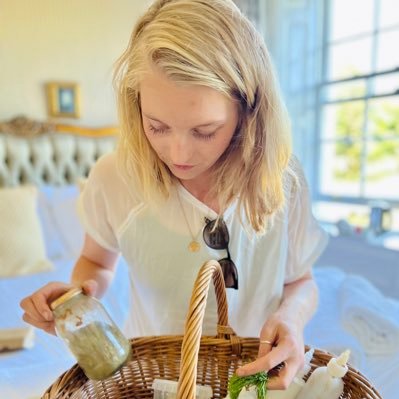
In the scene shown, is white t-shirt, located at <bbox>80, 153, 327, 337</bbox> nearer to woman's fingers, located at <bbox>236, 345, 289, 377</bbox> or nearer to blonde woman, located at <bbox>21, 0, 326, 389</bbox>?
A: blonde woman, located at <bbox>21, 0, 326, 389</bbox>

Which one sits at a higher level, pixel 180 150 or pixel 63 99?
pixel 63 99

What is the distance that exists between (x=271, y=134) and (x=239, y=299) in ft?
1.16

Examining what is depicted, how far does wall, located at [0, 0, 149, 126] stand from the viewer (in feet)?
7.40

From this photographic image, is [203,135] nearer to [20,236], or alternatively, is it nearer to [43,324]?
[43,324]

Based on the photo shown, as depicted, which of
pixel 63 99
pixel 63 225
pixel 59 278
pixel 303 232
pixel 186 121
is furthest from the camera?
pixel 63 99

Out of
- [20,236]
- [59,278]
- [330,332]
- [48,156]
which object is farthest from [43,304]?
[48,156]

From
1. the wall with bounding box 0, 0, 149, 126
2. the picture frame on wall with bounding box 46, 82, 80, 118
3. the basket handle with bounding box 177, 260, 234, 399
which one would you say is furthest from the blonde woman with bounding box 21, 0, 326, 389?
the picture frame on wall with bounding box 46, 82, 80, 118

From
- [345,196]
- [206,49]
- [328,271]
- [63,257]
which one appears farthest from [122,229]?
[345,196]

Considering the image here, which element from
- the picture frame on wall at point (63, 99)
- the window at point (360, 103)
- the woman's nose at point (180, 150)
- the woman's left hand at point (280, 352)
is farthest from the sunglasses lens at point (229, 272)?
the picture frame on wall at point (63, 99)

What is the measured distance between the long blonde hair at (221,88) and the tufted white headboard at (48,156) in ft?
5.36

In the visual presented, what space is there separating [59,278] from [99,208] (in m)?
1.14

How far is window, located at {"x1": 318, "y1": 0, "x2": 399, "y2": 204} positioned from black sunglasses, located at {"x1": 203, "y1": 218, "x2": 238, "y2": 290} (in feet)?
5.51

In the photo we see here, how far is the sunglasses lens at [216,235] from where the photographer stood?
792mm

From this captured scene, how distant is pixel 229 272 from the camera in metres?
0.80
